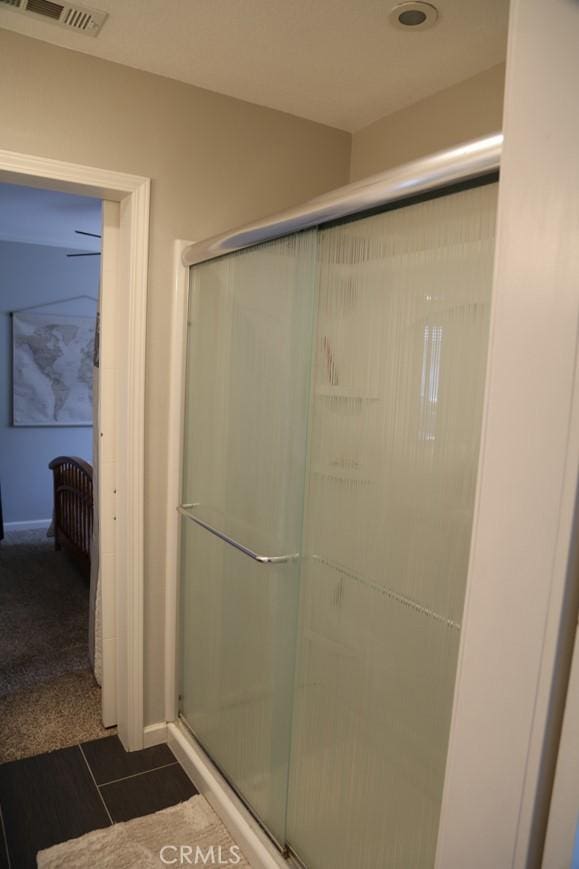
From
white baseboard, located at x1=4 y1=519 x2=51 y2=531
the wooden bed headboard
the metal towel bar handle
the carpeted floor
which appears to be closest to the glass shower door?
the metal towel bar handle

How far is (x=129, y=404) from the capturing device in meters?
2.18

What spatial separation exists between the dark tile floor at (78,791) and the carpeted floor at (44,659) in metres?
Result: 0.12

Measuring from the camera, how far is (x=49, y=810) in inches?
79.7

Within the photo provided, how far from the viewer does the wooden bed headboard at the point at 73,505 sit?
13.1 feet

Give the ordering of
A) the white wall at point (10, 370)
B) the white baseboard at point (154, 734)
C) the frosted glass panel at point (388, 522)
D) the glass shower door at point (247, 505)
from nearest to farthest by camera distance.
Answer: the frosted glass panel at point (388, 522) → the glass shower door at point (247, 505) → the white baseboard at point (154, 734) → the white wall at point (10, 370)

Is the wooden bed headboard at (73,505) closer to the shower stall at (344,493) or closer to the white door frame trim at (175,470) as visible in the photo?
the white door frame trim at (175,470)

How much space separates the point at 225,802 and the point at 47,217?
4.26 m

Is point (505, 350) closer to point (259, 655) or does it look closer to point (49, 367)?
point (259, 655)

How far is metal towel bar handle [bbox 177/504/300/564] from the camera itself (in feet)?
5.68

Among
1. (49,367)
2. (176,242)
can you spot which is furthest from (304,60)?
(49,367)

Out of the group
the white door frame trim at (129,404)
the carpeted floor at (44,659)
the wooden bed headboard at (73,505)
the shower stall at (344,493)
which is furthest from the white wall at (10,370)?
the shower stall at (344,493)

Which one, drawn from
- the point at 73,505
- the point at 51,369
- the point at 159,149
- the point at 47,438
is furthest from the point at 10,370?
the point at 159,149

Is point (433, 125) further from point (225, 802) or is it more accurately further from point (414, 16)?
point (225, 802)

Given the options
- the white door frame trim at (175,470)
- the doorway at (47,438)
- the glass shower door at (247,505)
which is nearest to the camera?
the glass shower door at (247,505)
